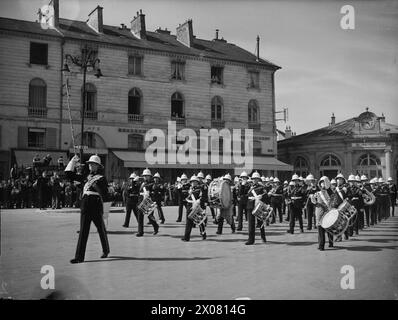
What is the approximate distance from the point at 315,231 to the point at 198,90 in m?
21.1

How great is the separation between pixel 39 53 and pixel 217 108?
13.6 m

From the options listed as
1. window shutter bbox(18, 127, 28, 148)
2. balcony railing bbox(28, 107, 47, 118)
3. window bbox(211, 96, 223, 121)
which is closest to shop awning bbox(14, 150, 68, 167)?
window shutter bbox(18, 127, 28, 148)

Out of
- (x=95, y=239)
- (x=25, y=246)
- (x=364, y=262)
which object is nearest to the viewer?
Result: (x=364, y=262)

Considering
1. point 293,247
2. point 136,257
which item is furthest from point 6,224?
point 293,247

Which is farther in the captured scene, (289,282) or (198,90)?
(198,90)

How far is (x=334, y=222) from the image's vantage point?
10445 mm

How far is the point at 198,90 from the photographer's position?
34062mm

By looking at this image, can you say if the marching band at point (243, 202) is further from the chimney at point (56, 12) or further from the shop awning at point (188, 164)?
the chimney at point (56, 12)

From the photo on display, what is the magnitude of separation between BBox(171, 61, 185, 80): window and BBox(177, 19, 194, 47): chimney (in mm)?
2097

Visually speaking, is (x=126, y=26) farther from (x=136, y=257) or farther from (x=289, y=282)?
(x=289, y=282)

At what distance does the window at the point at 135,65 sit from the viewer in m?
31.8

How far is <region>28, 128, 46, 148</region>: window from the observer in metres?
28.3

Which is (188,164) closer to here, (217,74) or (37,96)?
(217,74)

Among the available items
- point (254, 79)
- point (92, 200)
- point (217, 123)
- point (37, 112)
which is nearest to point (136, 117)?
point (217, 123)
